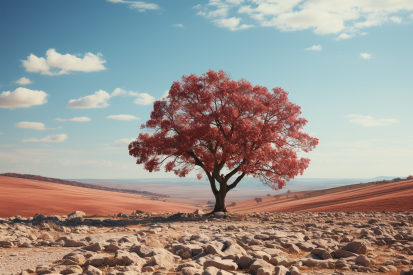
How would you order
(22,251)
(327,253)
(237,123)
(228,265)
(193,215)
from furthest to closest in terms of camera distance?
(193,215), (237,123), (22,251), (327,253), (228,265)

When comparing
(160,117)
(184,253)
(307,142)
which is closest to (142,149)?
(160,117)

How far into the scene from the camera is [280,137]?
18.2 m

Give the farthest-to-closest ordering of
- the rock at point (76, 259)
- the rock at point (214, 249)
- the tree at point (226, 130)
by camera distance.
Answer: the tree at point (226, 130) → the rock at point (214, 249) → the rock at point (76, 259)

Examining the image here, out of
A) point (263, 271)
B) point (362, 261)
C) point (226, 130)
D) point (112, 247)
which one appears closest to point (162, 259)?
point (112, 247)

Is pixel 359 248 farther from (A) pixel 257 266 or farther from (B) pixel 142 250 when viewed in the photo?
(B) pixel 142 250

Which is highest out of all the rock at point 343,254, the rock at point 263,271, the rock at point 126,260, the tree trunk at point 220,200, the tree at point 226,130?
the tree at point 226,130

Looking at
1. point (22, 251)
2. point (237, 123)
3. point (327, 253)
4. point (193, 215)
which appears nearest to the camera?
point (327, 253)

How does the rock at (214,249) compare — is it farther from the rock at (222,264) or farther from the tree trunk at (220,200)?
the tree trunk at (220,200)

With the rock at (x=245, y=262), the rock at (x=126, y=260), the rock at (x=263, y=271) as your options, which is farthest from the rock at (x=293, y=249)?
the rock at (x=126, y=260)

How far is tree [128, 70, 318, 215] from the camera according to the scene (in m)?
16.7

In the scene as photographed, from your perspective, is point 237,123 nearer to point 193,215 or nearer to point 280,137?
point 280,137

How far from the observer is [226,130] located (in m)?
17.7

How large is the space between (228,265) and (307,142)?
1437cm

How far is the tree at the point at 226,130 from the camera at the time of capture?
1672 cm
